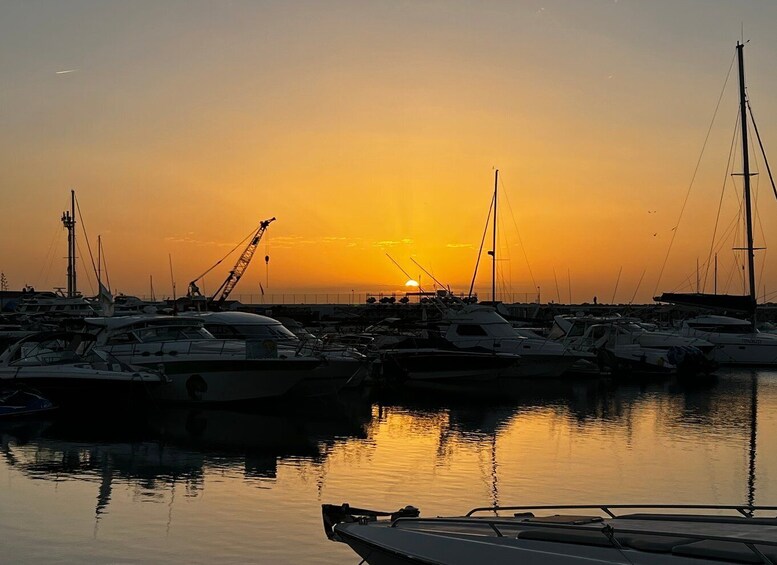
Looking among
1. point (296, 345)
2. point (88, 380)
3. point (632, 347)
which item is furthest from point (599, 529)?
point (632, 347)

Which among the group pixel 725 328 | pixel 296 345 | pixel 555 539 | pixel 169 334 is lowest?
pixel 555 539

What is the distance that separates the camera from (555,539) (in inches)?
366

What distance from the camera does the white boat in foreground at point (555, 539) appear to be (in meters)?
8.73

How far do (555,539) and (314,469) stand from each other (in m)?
10.7

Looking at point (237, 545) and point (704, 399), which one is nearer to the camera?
point (237, 545)

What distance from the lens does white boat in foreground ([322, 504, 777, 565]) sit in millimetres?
8727

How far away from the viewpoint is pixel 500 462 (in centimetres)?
→ 2031

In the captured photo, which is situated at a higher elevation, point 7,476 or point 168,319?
point 168,319

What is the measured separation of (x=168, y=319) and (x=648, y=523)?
74.3 ft

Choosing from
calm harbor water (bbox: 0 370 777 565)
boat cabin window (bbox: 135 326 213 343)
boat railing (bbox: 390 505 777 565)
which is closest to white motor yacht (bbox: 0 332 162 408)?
calm harbor water (bbox: 0 370 777 565)

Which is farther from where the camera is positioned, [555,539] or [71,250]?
[71,250]

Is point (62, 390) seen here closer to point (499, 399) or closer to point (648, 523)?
point (499, 399)

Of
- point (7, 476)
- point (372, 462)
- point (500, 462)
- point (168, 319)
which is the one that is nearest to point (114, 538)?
point (7, 476)

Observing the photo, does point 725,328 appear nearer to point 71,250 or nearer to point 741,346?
point 741,346
